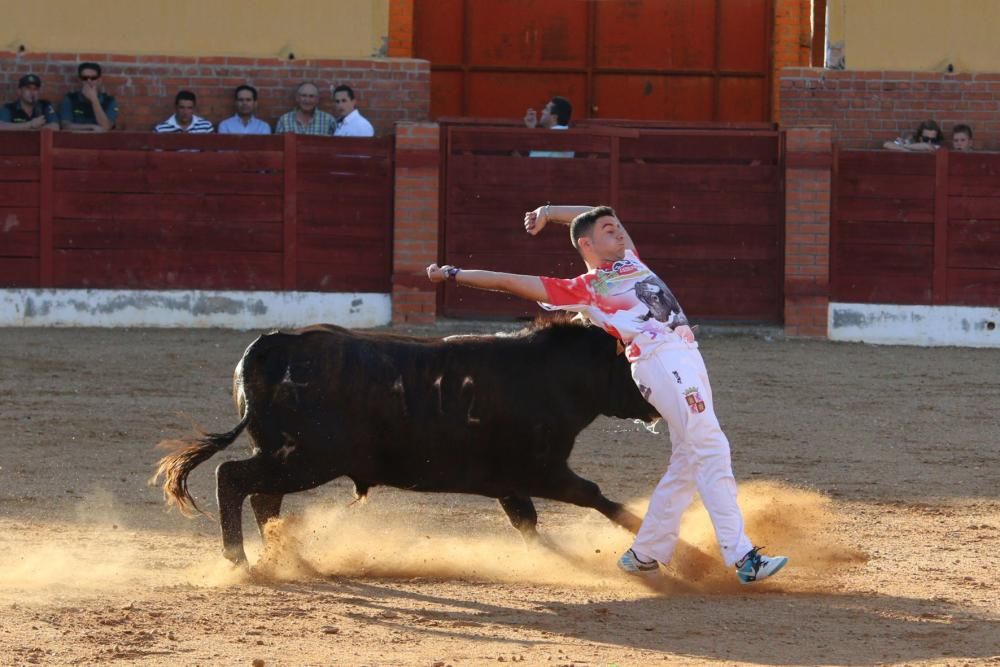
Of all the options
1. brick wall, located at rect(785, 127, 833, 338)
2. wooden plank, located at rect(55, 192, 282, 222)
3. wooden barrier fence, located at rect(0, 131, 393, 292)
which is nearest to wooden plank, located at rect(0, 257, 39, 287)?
wooden barrier fence, located at rect(0, 131, 393, 292)

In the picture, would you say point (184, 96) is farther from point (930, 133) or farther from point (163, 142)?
point (930, 133)

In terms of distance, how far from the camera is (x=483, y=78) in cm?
1470

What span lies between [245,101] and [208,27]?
2.71 ft

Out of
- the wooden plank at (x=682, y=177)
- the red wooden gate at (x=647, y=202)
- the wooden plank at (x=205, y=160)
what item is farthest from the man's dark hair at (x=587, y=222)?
the wooden plank at (x=205, y=160)

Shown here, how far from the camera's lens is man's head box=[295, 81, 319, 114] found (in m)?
11.8

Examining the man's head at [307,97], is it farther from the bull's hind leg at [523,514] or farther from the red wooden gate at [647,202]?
the bull's hind leg at [523,514]

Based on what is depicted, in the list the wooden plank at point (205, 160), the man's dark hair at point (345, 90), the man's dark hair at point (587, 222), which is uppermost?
the man's dark hair at point (345, 90)

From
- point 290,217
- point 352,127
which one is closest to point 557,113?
point 352,127

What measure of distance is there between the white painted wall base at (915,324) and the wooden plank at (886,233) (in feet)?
1.57

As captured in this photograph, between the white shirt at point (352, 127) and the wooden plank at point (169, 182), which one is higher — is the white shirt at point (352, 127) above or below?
above

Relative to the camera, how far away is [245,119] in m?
11.9

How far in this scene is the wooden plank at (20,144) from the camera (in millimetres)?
11477

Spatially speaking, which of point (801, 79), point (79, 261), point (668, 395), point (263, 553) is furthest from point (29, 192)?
point (668, 395)

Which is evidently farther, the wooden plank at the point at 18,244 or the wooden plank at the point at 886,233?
the wooden plank at the point at 886,233
